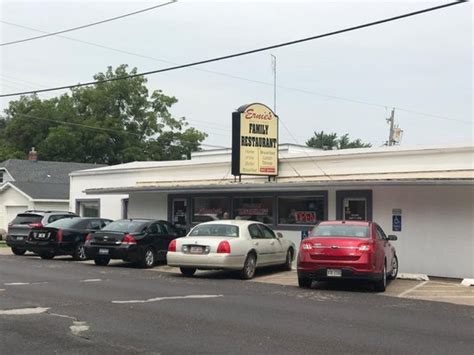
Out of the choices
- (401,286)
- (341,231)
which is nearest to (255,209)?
(401,286)

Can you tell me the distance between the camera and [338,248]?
528 inches

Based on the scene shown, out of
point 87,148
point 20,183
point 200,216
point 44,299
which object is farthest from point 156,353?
point 87,148

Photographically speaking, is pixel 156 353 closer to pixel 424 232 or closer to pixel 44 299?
pixel 44 299

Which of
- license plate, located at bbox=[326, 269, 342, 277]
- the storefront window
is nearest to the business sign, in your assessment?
the storefront window

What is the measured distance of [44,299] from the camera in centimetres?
1096

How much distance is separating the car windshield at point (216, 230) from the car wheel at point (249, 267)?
27.0 inches

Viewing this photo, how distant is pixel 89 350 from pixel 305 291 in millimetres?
7017

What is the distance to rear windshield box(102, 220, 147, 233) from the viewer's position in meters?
18.4

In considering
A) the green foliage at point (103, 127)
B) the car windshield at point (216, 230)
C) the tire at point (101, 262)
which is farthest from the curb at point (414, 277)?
the green foliage at point (103, 127)

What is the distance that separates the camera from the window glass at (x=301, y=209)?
65.4 feet

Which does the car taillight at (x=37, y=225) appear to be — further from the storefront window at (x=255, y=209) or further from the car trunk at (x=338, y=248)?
the car trunk at (x=338, y=248)

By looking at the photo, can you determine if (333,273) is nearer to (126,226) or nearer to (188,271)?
(188,271)

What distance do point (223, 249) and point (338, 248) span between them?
3.03 meters

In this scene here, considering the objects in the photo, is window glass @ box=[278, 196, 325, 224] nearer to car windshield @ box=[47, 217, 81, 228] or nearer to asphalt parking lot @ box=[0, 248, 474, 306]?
asphalt parking lot @ box=[0, 248, 474, 306]
